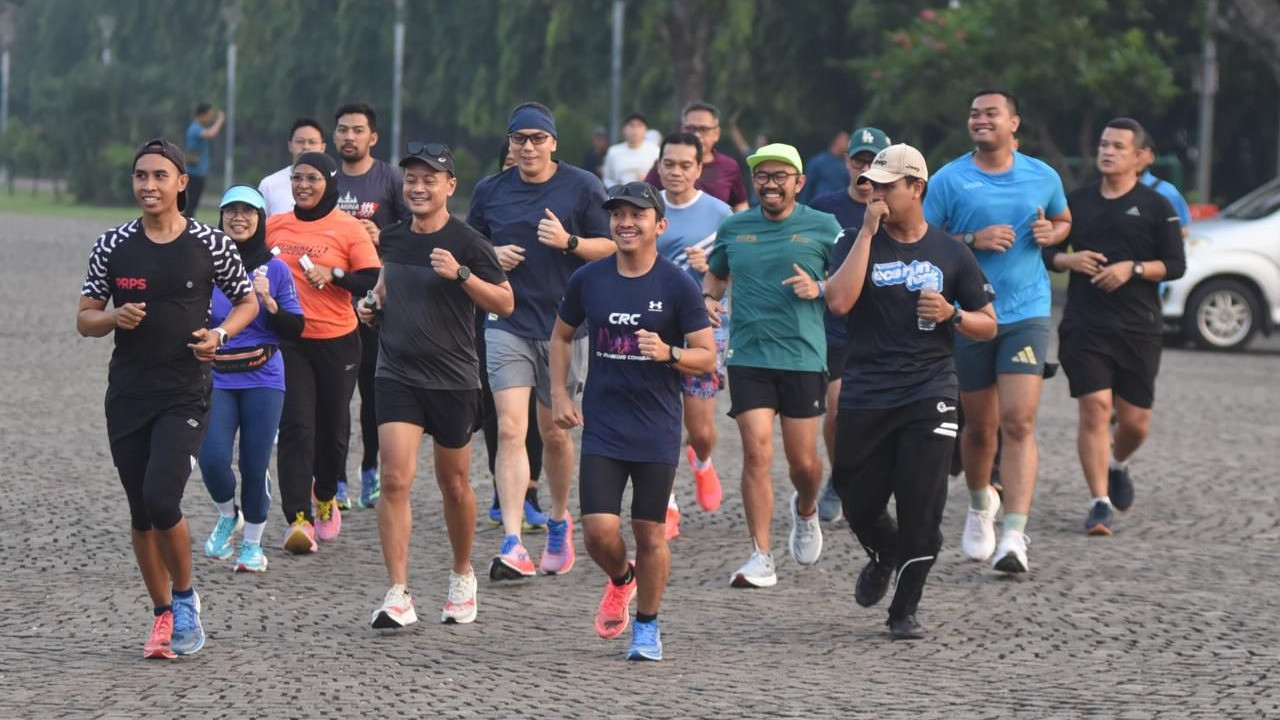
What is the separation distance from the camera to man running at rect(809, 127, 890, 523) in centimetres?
1094

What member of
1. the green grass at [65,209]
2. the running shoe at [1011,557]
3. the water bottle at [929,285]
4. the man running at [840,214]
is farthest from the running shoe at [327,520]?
the green grass at [65,209]

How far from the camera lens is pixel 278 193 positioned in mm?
11117

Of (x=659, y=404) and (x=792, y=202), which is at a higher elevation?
(x=792, y=202)

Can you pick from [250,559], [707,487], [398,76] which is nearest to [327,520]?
[250,559]

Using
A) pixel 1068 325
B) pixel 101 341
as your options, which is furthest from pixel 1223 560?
pixel 101 341

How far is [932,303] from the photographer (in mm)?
8406

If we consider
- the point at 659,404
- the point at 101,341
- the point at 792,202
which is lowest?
the point at 101,341

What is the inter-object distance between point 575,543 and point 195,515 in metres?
Result: 1.96

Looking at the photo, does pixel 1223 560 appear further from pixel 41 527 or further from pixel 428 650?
pixel 41 527

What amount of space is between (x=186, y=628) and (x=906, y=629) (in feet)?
8.73

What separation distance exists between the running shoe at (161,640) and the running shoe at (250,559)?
1739mm

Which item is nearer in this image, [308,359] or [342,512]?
[308,359]

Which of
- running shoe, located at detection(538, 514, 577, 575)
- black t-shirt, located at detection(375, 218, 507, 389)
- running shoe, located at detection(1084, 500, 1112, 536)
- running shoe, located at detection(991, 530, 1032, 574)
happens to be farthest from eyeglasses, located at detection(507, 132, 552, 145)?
running shoe, located at detection(1084, 500, 1112, 536)

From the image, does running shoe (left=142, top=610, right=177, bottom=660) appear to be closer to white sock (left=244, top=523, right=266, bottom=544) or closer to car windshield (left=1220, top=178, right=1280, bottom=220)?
white sock (left=244, top=523, right=266, bottom=544)
